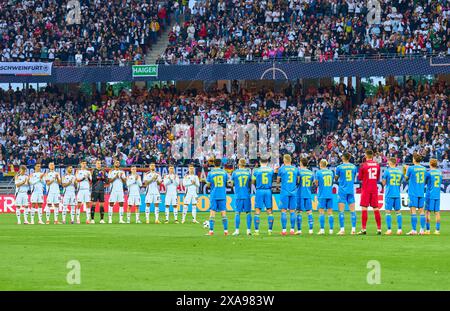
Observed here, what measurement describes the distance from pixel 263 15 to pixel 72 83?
14.1 meters

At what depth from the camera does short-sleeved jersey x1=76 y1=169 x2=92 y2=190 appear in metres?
40.5

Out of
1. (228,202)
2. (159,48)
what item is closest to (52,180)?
(228,202)

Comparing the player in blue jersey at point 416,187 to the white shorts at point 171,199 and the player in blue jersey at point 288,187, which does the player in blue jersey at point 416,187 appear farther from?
the white shorts at point 171,199

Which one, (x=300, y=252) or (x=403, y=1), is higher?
(x=403, y=1)

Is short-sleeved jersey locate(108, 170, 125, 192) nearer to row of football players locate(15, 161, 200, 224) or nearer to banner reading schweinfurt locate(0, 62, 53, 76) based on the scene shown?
row of football players locate(15, 161, 200, 224)

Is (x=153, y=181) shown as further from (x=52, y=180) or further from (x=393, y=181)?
(x=393, y=181)

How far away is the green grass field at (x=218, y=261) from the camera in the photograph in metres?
18.4

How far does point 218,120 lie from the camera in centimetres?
6103

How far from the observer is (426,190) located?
31625 millimetres

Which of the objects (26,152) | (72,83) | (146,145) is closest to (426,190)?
(146,145)

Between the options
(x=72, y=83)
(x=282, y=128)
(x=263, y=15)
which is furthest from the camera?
(x=72, y=83)

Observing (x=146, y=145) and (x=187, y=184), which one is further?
(x=146, y=145)

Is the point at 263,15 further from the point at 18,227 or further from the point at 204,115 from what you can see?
the point at 18,227

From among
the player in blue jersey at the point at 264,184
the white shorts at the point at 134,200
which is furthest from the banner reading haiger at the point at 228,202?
the player in blue jersey at the point at 264,184
